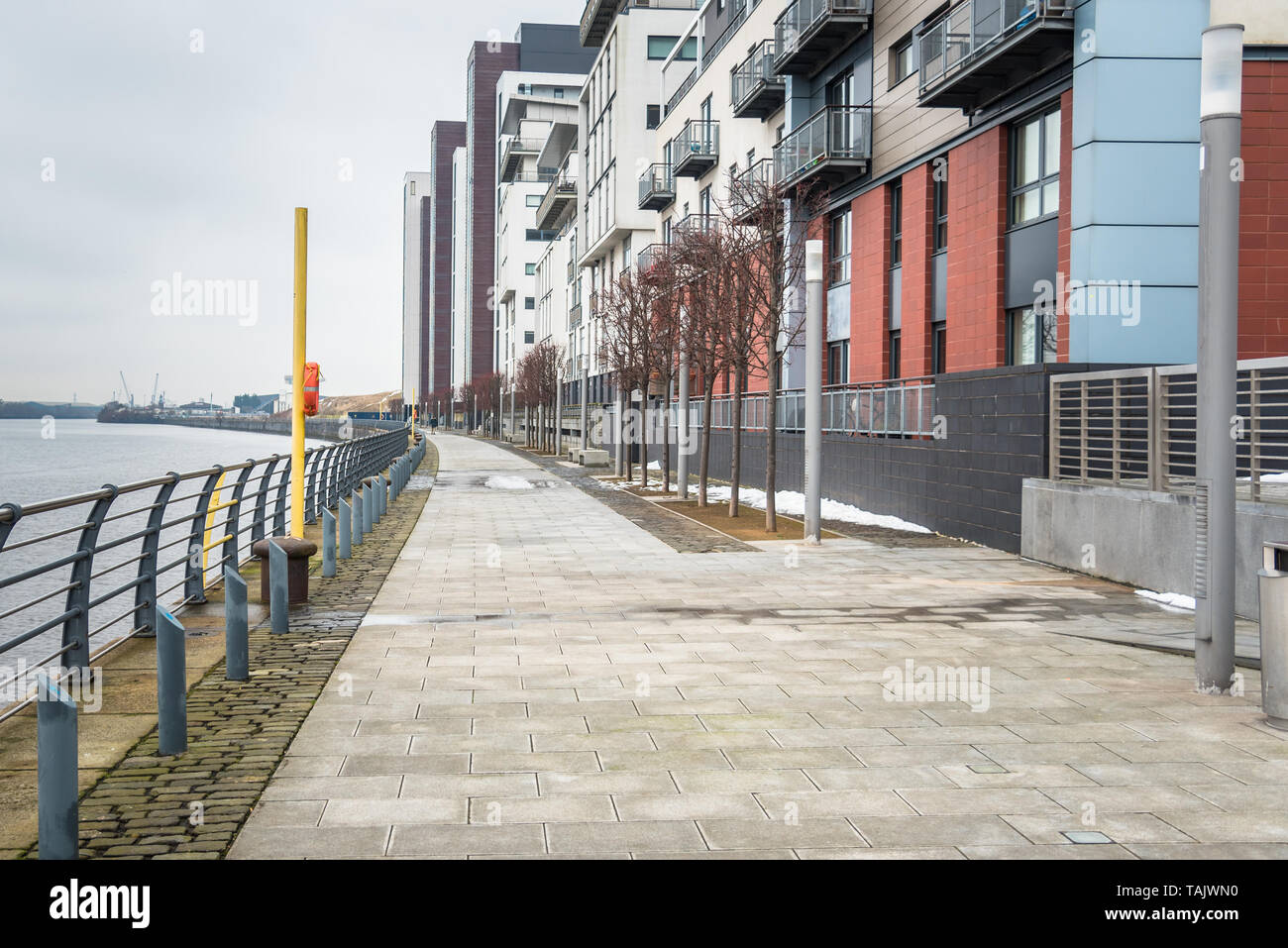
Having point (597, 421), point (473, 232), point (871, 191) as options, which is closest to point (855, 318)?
point (871, 191)

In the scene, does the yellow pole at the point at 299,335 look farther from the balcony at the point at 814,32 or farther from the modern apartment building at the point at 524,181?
the modern apartment building at the point at 524,181

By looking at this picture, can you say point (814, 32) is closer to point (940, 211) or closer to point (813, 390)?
point (940, 211)

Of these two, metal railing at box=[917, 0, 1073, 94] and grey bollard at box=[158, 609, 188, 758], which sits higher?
metal railing at box=[917, 0, 1073, 94]

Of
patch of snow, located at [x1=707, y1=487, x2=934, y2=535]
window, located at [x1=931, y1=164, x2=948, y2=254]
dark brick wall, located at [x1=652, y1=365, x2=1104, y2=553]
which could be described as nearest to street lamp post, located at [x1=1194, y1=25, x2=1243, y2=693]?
dark brick wall, located at [x1=652, y1=365, x2=1104, y2=553]

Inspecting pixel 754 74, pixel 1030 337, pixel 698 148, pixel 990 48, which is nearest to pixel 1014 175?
pixel 990 48

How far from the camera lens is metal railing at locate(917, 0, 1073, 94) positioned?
16219mm

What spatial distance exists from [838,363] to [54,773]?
2402cm

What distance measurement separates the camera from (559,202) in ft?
248

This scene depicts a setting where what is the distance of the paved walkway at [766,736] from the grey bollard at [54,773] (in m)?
0.61

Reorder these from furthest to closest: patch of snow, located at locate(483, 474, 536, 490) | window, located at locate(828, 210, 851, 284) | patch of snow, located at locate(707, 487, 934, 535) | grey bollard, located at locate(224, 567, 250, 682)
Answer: patch of snow, located at locate(483, 474, 536, 490), window, located at locate(828, 210, 851, 284), patch of snow, located at locate(707, 487, 934, 535), grey bollard, located at locate(224, 567, 250, 682)

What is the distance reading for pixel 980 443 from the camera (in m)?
16.7

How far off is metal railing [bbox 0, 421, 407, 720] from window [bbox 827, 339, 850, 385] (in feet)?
33.8

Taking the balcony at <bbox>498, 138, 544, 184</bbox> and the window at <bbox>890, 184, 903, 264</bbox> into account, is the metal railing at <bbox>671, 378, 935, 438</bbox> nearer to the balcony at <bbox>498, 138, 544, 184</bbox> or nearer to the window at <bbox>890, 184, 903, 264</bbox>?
the window at <bbox>890, 184, 903, 264</bbox>

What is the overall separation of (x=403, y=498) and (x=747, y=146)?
45.4 ft
